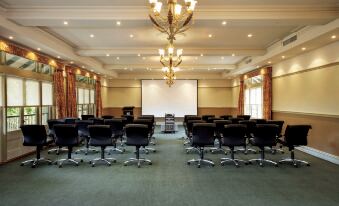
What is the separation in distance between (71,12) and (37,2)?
69 cm

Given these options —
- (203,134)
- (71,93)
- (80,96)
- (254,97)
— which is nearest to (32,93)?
(71,93)

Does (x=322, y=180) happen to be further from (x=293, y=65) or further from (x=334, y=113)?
(x=293, y=65)

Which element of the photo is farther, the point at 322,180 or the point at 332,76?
the point at 332,76

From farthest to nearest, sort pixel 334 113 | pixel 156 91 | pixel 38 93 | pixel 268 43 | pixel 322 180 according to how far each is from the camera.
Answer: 1. pixel 156 91
2. pixel 268 43
3. pixel 38 93
4. pixel 334 113
5. pixel 322 180

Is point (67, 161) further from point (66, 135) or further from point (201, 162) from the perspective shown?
point (201, 162)

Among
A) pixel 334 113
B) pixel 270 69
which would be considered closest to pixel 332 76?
pixel 334 113

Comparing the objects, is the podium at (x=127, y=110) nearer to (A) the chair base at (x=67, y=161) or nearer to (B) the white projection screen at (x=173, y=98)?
(B) the white projection screen at (x=173, y=98)

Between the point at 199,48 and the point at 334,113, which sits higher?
the point at 199,48

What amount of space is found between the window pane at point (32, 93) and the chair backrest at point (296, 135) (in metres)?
7.45

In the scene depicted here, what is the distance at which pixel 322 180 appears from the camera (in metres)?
5.20

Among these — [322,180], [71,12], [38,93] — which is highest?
[71,12]

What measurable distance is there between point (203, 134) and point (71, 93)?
281 inches

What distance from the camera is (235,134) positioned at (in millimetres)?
6383

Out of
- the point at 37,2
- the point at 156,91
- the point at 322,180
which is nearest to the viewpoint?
the point at 322,180
